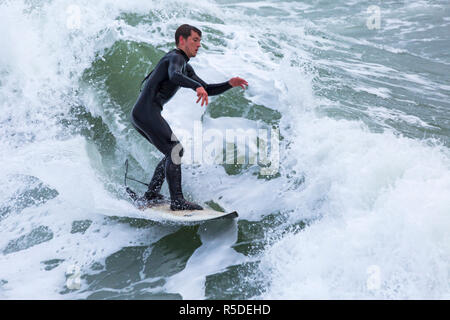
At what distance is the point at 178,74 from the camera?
4.09 meters

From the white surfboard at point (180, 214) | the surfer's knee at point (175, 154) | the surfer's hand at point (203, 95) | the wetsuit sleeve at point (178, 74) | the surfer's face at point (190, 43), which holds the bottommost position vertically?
the white surfboard at point (180, 214)

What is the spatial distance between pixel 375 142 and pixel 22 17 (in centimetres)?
752

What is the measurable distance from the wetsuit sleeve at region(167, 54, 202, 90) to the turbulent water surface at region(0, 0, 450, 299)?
5.09ft

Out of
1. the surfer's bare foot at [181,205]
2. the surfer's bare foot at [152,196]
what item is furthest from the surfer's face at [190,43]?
the surfer's bare foot at [152,196]

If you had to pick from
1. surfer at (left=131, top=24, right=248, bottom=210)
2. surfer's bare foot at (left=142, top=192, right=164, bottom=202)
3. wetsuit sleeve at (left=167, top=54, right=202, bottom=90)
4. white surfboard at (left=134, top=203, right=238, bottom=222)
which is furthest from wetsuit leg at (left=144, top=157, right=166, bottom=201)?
wetsuit sleeve at (left=167, top=54, right=202, bottom=90)

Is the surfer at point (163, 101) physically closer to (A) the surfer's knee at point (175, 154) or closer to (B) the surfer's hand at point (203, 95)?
(A) the surfer's knee at point (175, 154)

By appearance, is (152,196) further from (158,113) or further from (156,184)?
(158,113)

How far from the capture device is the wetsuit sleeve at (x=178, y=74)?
4016 mm

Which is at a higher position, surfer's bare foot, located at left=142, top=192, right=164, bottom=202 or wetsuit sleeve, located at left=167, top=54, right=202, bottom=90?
wetsuit sleeve, located at left=167, top=54, right=202, bottom=90

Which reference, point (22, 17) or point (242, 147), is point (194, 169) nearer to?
point (242, 147)

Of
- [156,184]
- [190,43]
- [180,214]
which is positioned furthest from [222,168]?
[190,43]

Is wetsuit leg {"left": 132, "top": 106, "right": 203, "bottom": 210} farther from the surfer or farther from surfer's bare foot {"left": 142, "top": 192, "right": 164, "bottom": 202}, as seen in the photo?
surfer's bare foot {"left": 142, "top": 192, "right": 164, "bottom": 202}

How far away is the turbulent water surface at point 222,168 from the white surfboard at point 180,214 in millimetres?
193

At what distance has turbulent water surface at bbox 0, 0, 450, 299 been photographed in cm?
378
